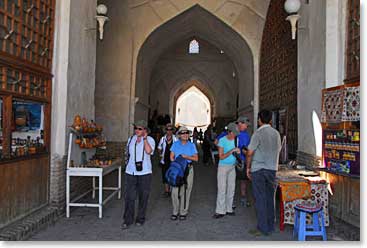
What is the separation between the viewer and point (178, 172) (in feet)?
15.8

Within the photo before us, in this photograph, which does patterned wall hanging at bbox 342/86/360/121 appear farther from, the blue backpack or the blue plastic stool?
the blue backpack

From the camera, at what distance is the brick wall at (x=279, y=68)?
6988 millimetres

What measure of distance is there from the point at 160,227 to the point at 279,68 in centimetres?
492

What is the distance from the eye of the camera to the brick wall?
22.9 feet

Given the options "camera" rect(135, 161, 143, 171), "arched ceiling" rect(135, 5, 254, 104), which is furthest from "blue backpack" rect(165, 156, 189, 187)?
"arched ceiling" rect(135, 5, 254, 104)

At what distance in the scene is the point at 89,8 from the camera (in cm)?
629

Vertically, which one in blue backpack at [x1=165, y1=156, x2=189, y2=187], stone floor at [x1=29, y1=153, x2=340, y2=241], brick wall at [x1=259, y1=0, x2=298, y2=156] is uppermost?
brick wall at [x1=259, y1=0, x2=298, y2=156]

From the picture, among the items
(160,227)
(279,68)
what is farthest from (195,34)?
(160,227)

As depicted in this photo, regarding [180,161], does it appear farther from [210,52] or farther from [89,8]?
[210,52]

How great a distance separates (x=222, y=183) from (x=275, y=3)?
17.5ft

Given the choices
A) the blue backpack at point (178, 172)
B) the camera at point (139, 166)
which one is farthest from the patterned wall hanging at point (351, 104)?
the camera at point (139, 166)

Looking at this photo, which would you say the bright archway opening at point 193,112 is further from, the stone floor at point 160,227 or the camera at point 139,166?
the camera at point 139,166

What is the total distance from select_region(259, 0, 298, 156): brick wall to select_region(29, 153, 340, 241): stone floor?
210 centimetres

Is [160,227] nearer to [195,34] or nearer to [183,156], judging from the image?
[183,156]
